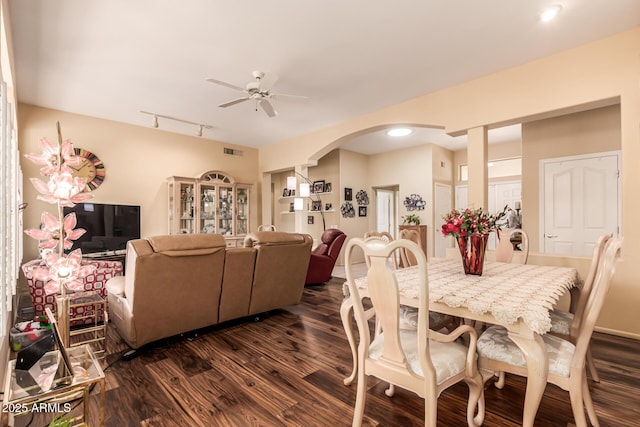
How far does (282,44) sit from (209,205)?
12.6 ft

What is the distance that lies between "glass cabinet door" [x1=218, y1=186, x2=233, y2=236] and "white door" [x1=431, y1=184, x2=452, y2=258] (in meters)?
4.58

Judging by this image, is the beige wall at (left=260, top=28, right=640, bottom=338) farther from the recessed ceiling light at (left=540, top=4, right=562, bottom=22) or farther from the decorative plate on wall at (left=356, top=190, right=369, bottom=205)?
the decorative plate on wall at (left=356, top=190, right=369, bottom=205)

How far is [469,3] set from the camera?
7.79ft

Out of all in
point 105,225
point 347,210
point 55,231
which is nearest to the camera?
point 55,231

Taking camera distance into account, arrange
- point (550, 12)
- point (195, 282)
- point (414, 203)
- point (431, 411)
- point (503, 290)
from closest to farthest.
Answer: point (431, 411)
point (503, 290)
point (550, 12)
point (195, 282)
point (414, 203)

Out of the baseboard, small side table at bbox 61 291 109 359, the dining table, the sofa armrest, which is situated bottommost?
the baseboard

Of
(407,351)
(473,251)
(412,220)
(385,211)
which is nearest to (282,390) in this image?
(407,351)

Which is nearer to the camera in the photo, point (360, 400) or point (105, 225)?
point (360, 400)

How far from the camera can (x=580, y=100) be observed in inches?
116

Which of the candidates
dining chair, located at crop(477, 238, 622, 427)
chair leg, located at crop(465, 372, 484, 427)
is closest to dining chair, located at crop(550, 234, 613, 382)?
dining chair, located at crop(477, 238, 622, 427)

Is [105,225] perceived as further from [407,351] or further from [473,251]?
[473,251]

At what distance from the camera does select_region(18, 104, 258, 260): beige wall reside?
4363 millimetres

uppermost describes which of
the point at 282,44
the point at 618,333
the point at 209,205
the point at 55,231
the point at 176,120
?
the point at 282,44

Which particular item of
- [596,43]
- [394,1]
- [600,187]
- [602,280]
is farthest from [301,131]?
[602,280]
